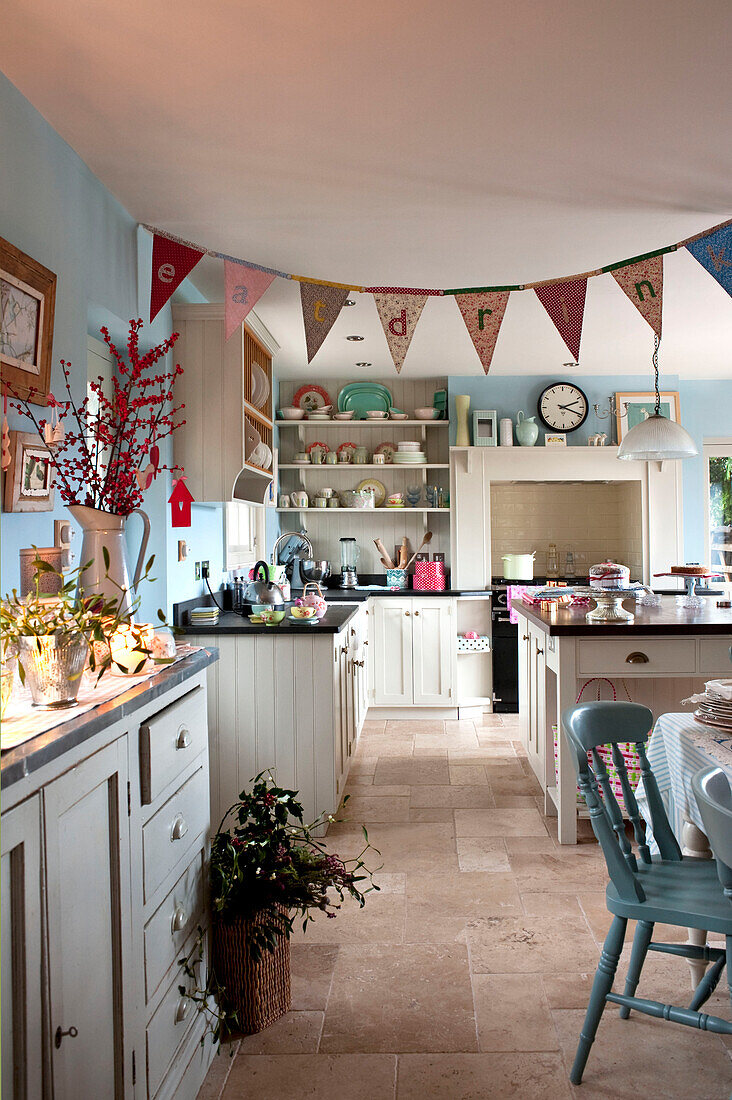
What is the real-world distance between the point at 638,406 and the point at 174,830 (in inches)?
205

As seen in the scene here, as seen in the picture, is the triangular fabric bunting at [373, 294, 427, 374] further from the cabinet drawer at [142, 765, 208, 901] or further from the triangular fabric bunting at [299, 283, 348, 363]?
the cabinet drawer at [142, 765, 208, 901]

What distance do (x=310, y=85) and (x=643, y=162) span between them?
1159 mm

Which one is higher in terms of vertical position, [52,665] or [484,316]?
[484,316]

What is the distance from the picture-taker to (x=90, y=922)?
1.38 metres

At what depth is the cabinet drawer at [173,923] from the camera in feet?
5.48

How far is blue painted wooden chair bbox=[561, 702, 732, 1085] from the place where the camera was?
1833mm

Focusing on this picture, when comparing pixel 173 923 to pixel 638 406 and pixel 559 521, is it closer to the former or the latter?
pixel 638 406

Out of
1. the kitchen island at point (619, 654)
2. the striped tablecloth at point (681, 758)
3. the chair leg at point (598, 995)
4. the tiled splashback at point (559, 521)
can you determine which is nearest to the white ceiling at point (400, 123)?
the kitchen island at point (619, 654)

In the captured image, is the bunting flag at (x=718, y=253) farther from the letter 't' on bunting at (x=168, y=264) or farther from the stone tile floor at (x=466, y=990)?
the stone tile floor at (x=466, y=990)

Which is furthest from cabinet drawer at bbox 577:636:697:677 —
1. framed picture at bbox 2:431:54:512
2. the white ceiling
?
framed picture at bbox 2:431:54:512

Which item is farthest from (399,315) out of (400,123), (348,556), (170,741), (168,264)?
(348,556)

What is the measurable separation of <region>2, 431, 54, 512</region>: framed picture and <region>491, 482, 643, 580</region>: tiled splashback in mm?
4895

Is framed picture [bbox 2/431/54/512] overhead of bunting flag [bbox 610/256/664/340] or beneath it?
beneath

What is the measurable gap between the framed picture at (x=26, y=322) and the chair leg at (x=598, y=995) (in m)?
2.01
